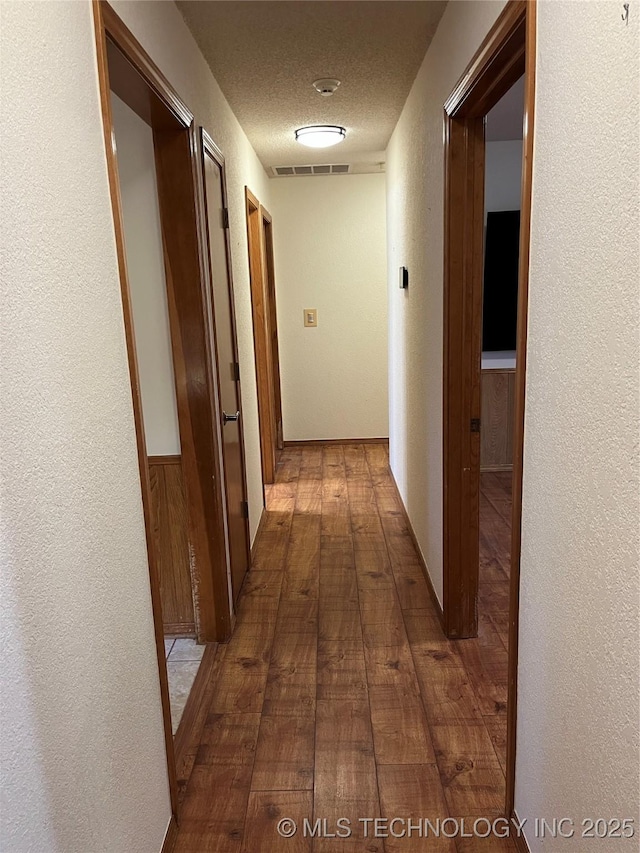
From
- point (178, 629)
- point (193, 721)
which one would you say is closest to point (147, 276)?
point (178, 629)

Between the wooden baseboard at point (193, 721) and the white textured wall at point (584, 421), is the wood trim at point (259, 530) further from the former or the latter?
the white textured wall at point (584, 421)

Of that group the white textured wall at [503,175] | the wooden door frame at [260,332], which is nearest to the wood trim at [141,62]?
the wooden door frame at [260,332]

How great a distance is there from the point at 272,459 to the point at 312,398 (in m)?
1.07

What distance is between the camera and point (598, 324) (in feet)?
3.24

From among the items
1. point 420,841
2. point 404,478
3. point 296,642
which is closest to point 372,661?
point 296,642

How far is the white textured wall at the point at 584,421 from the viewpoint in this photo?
35.5 inches

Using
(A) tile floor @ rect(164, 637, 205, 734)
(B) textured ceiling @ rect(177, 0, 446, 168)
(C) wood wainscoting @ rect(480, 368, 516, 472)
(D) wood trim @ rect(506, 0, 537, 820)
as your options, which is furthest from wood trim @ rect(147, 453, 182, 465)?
(C) wood wainscoting @ rect(480, 368, 516, 472)

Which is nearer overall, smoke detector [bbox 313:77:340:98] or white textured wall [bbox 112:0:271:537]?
white textured wall [bbox 112:0:271:537]

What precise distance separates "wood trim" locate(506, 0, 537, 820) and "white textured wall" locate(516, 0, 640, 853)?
0.03 m

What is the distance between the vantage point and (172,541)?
2.47 meters

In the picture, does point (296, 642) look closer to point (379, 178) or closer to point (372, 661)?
point (372, 661)

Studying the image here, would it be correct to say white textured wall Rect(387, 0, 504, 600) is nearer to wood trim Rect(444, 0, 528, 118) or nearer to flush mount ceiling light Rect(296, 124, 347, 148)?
wood trim Rect(444, 0, 528, 118)

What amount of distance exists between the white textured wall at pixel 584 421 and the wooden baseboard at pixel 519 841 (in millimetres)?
184

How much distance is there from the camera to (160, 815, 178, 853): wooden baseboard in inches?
62.1
